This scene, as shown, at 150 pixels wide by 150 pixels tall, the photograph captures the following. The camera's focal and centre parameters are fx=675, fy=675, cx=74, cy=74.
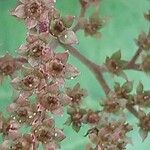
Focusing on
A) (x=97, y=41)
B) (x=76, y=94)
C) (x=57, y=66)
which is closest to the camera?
(x=57, y=66)

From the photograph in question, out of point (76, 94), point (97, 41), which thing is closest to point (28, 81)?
point (76, 94)

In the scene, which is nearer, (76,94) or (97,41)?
(76,94)

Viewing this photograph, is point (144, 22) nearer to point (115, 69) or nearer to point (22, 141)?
point (115, 69)

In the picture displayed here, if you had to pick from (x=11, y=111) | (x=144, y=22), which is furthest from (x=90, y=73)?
(x=11, y=111)

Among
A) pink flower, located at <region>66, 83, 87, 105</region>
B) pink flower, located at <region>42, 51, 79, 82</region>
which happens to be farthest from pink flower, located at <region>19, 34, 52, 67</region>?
pink flower, located at <region>66, 83, 87, 105</region>

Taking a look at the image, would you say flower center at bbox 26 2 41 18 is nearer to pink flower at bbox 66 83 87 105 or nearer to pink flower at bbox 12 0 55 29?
pink flower at bbox 12 0 55 29

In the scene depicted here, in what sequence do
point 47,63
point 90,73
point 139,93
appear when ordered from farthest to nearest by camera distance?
point 90,73, point 139,93, point 47,63

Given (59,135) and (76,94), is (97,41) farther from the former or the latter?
(59,135)
